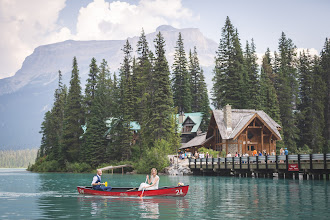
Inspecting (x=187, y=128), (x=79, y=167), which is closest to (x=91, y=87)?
(x=79, y=167)

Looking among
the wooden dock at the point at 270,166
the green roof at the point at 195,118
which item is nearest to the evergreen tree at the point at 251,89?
the green roof at the point at 195,118

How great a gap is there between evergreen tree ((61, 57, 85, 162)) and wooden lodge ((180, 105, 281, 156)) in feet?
102

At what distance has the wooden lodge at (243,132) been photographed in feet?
196

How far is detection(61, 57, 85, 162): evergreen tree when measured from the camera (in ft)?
267

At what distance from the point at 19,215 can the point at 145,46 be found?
230 feet

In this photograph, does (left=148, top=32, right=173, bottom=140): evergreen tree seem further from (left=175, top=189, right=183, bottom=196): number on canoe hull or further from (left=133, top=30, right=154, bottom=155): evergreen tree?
(left=175, top=189, right=183, bottom=196): number on canoe hull

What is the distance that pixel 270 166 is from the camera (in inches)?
1654

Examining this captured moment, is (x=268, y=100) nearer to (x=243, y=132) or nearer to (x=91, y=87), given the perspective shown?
(x=243, y=132)

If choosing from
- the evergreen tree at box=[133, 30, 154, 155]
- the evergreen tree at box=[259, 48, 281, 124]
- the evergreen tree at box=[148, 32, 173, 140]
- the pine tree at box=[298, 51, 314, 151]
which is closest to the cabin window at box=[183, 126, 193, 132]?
the evergreen tree at box=[133, 30, 154, 155]

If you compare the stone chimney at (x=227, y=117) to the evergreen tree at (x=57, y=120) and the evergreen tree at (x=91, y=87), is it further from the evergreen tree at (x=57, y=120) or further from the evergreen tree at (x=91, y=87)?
the evergreen tree at (x=57, y=120)

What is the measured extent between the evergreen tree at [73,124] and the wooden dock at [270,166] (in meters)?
33.9

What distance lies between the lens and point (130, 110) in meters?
78.4

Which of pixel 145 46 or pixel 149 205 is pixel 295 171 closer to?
pixel 149 205

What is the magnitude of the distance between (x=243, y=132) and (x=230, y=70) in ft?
73.1
